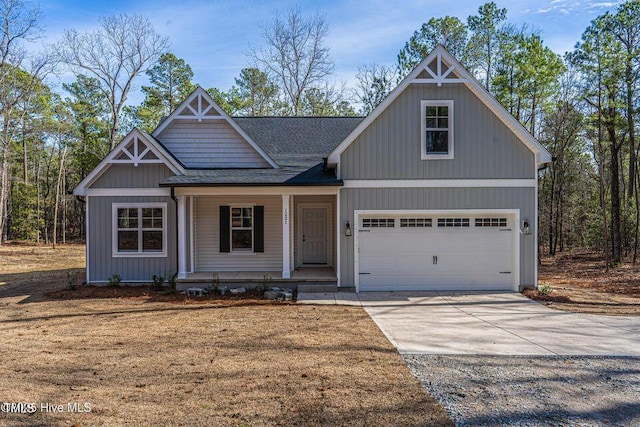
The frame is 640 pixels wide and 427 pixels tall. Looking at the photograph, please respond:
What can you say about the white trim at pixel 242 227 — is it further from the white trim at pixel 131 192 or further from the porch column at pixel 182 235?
the white trim at pixel 131 192

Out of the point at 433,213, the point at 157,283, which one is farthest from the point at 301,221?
the point at 157,283

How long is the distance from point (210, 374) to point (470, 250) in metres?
8.61

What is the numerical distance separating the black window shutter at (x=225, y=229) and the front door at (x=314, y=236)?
8.34 feet

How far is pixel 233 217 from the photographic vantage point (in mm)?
13398

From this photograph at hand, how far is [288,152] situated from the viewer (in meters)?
14.3

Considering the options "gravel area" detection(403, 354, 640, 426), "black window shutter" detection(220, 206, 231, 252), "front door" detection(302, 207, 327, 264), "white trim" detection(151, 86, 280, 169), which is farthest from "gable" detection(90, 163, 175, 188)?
"gravel area" detection(403, 354, 640, 426)

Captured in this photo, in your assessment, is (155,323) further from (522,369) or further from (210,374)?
(522,369)

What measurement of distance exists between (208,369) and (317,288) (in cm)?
613

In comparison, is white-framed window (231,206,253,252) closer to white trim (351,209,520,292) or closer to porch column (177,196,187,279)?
porch column (177,196,187,279)

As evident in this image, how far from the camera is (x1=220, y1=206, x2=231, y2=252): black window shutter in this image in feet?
43.3

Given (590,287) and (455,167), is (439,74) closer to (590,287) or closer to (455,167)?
(455,167)

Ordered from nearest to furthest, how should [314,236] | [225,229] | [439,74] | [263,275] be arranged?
1. [439,74]
2. [263,275]
3. [225,229]
4. [314,236]

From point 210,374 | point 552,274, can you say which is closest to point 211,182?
point 210,374

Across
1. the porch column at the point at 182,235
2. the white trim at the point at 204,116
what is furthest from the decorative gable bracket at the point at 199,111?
the porch column at the point at 182,235
